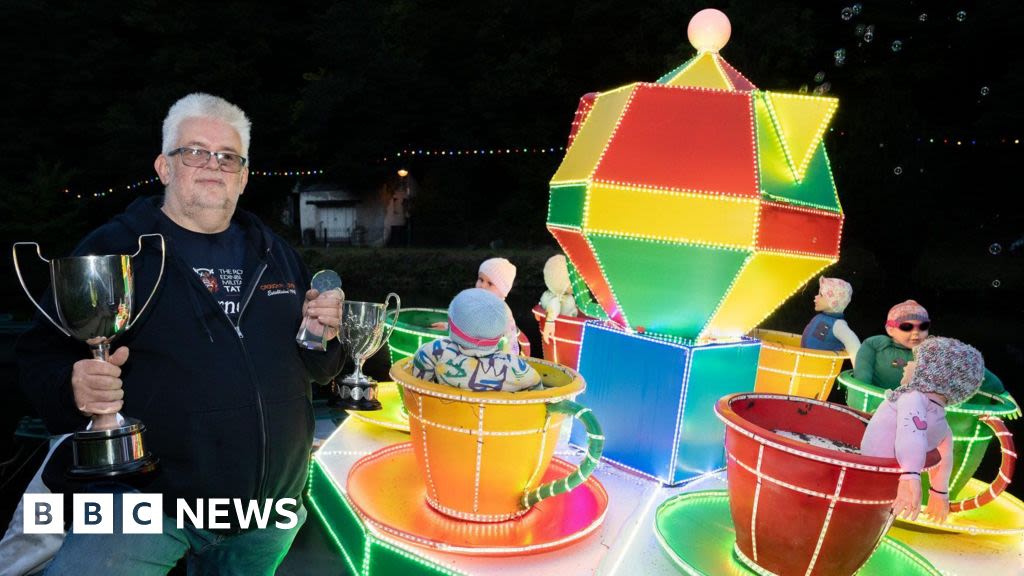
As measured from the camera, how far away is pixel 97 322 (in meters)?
1.58

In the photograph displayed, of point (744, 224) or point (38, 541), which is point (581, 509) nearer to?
point (744, 224)

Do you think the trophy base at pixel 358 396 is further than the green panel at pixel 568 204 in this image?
Yes

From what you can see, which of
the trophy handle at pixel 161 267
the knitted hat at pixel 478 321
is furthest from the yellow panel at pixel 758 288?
the trophy handle at pixel 161 267

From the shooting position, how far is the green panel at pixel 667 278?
3.27 meters

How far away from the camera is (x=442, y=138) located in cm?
2819

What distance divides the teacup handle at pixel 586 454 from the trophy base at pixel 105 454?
4.84 ft

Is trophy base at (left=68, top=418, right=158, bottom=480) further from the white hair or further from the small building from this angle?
the small building

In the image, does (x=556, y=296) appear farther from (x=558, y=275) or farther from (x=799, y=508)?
(x=799, y=508)

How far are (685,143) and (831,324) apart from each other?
234 centimetres

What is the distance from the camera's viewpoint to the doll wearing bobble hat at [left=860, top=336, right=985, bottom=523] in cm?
219

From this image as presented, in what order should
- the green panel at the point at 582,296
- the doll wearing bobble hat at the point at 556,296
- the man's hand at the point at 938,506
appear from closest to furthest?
the man's hand at the point at 938,506 → the green panel at the point at 582,296 → the doll wearing bobble hat at the point at 556,296

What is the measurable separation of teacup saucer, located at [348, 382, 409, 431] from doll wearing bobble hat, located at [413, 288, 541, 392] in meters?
1.41

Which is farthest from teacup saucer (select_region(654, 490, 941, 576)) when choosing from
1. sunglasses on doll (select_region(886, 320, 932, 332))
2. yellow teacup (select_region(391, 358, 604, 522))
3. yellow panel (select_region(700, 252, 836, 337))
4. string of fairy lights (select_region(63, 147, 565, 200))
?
string of fairy lights (select_region(63, 147, 565, 200))

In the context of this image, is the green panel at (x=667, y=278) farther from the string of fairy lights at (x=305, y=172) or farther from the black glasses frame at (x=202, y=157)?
the string of fairy lights at (x=305, y=172)
